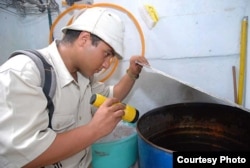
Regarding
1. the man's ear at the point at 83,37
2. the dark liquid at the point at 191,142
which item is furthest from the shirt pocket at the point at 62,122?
the dark liquid at the point at 191,142

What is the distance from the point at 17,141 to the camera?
27.7 inches

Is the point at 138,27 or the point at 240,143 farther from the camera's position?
the point at 138,27

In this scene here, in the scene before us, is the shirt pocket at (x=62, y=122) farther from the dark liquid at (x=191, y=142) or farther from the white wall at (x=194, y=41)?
the white wall at (x=194, y=41)

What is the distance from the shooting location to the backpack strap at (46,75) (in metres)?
0.84

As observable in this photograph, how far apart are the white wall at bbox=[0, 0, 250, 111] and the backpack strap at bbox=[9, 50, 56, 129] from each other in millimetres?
717

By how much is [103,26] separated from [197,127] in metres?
0.88

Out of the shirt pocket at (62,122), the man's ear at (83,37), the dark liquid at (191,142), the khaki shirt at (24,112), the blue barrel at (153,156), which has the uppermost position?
the man's ear at (83,37)

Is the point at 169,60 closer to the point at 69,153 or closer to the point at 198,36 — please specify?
the point at 198,36

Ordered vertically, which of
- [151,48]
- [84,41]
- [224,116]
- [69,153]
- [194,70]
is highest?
[84,41]

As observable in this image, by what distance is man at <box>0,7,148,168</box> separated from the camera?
713 millimetres

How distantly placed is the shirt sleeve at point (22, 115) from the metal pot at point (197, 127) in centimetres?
58

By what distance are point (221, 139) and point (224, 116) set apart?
0.15 meters

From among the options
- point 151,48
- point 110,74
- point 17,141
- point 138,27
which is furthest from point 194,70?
point 17,141

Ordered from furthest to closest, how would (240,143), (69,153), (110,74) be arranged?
(110,74) → (240,143) → (69,153)
